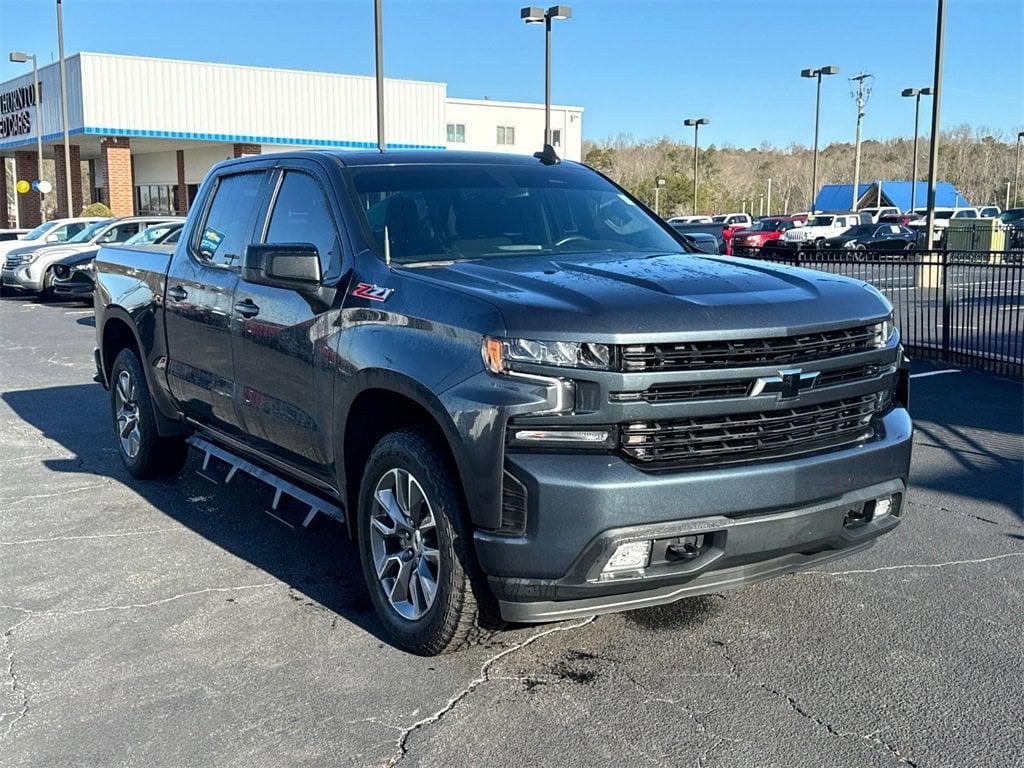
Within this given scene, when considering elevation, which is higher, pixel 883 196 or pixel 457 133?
pixel 457 133

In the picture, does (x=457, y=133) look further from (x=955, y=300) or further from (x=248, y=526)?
(x=248, y=526)

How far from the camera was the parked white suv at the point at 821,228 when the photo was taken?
1585 inches

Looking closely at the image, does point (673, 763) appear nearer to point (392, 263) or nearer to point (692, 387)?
point (692, 387)

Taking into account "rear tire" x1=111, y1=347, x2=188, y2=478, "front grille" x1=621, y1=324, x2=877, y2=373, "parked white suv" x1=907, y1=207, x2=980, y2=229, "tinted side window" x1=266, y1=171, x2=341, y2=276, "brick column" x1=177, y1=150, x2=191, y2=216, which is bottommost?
"rear tire" x1=111, y1=347, x2=188, y2=478

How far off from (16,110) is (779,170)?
8484 cm

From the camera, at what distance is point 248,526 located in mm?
5863

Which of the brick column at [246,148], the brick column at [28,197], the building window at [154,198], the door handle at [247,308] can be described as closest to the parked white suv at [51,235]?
the brick column at [246,148]

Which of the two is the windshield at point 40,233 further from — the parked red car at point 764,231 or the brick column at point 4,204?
the brick column at point 4,204

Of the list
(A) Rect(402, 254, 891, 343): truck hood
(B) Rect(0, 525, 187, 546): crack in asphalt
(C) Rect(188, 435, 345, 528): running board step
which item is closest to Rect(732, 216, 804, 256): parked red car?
(C) Rect(188, 435, 345, 528): running board step

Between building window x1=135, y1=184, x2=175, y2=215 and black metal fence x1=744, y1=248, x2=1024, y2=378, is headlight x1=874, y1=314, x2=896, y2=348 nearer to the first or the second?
black metal fence x1=744, y1=248, x2=1024, y2=378

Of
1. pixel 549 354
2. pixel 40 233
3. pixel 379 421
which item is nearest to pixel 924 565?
pixel 549 354

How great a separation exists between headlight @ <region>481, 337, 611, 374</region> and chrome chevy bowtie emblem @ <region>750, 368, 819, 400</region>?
0.57 metres

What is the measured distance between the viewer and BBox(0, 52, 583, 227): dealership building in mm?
33719

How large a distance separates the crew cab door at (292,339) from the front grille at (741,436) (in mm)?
1486
